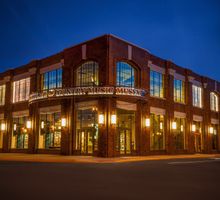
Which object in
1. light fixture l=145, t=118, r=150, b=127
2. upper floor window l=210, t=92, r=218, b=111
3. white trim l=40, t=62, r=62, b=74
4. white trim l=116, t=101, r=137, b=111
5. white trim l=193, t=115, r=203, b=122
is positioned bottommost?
light fixture l=145, t=118, r=150, b=127

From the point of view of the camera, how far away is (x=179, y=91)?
37.0m

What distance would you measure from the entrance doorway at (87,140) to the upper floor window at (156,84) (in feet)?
26.9

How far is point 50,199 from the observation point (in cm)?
750

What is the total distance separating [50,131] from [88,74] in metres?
7.34

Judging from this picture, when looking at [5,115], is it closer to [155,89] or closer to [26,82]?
[26,82]

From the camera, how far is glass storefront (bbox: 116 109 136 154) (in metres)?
28.2

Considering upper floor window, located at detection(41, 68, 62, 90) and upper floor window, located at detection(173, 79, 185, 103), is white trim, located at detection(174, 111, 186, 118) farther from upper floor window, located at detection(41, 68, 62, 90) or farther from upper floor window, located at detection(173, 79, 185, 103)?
upper floor window, located at detection(41, 68, 62, 90)

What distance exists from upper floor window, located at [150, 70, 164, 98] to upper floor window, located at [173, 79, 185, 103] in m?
2.69

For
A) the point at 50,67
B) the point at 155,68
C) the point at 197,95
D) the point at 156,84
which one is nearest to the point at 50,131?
the point at 50,67

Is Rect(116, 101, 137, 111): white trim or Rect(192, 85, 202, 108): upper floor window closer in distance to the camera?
Rect(116, 101, 137, 111): white trim

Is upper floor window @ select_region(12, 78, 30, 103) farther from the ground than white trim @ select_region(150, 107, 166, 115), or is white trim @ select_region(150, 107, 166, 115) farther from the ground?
upper floor window @ select_region(12, 78, 30, 103)

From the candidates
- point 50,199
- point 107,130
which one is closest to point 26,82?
point 107,130

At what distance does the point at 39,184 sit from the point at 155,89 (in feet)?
80.8

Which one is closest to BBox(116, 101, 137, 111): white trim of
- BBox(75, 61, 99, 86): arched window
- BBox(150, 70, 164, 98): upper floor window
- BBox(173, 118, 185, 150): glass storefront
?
BBox(75, 61, 99, 86): arched window
